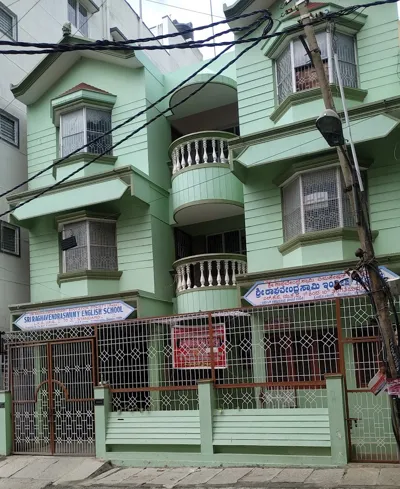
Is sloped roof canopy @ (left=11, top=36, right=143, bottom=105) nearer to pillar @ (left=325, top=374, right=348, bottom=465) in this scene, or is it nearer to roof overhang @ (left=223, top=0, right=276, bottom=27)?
roof overhang @ (left=223, top=0, right=276, bottom=27)

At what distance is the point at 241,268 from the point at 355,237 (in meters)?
2.95

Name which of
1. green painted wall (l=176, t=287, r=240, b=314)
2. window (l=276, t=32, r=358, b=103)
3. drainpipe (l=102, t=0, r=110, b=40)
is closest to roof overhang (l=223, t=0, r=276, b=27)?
window (l=276, t=32, r=358, b=103)

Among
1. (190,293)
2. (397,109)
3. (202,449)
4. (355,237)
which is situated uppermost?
(397,109)

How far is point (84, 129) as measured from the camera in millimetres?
14797

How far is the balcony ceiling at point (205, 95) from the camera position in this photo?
14.5 metres

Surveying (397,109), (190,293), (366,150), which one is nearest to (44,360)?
(190,293)

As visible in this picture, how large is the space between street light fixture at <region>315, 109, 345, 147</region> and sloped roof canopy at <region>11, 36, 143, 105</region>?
30.0 feet

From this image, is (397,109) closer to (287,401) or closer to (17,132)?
(287,401)

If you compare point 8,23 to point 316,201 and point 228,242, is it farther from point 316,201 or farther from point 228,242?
point 316,201

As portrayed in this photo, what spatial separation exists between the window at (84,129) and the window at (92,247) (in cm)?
191

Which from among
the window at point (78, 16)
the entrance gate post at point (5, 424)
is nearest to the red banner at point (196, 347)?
the entrance gate post at point (5, 424)

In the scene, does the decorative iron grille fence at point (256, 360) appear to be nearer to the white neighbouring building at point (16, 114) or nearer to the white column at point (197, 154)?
the white column at point (197, 154)

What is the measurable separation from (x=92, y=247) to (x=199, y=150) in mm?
3556

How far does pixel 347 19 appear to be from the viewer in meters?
11.9
